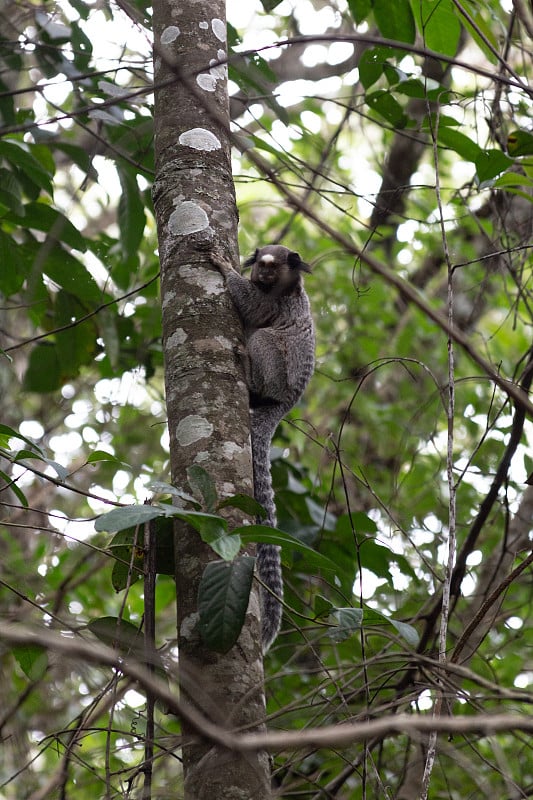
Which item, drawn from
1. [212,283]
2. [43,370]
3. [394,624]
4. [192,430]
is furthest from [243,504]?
[43,370]

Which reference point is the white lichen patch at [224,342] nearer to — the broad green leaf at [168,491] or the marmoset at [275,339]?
the broad green leaf at [168,491]

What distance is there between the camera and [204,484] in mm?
2246

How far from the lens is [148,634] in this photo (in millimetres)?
2324

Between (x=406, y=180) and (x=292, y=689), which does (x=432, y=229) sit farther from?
(x=292, y=689)

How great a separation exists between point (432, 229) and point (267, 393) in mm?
3185

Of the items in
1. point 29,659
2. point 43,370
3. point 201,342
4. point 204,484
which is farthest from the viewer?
point 43,370

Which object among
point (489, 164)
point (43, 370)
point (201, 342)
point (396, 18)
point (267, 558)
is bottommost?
point (267, 558)

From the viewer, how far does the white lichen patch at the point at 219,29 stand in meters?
3.25

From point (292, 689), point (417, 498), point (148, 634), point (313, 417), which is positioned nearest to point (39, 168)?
point (148, 634)

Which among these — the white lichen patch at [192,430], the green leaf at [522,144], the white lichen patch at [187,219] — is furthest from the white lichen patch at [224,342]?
the green leaf at [522,144]

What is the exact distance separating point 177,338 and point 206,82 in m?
1.10

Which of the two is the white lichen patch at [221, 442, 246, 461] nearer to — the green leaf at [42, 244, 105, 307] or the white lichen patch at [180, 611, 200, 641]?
the white lichen patch at [180, 611, 200, 641]

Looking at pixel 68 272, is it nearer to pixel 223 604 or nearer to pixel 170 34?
pixel 170 34

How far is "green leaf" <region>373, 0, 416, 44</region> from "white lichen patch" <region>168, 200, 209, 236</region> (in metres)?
1.64
